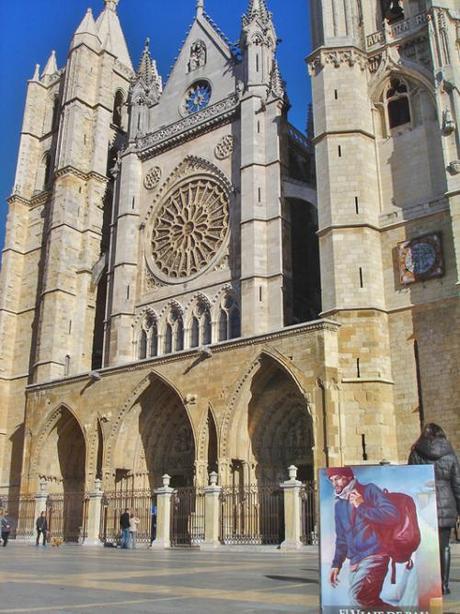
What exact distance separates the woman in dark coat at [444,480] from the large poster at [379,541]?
1584 millimetres

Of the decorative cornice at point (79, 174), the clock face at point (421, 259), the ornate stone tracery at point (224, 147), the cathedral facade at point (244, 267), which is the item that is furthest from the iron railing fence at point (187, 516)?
the decorative cornice at point (79, 174)

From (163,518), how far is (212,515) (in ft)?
4.76

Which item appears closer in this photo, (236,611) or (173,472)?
(236,611)

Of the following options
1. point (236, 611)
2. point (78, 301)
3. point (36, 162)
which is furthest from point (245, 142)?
point (236, 611)

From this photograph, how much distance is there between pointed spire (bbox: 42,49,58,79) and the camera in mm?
31377

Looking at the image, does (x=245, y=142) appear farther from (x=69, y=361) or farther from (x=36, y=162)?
(x=36, y=162)

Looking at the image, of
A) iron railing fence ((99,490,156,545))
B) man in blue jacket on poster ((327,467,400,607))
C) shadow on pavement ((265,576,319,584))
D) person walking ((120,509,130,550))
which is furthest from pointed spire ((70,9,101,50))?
man in blue jacket on poster ((327,467,400,607))

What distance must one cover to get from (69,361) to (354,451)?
12305 millimetres

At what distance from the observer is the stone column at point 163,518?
1502 cm

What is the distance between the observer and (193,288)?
2106 centimetres

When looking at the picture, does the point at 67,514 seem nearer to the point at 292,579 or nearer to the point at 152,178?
the point at 152,178

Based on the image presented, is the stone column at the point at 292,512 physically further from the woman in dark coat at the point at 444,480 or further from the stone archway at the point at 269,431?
the woman in dark coat at the point at 444,480

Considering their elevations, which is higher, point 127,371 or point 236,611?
point 127,371

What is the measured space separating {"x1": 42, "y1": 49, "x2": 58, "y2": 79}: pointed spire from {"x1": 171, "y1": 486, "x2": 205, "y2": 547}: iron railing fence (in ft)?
72.6
